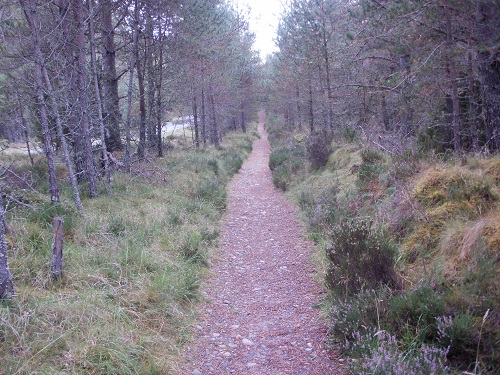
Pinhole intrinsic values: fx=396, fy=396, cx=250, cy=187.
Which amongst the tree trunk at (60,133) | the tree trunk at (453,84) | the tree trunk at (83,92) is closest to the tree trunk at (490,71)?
the tree trunk at (453,84)

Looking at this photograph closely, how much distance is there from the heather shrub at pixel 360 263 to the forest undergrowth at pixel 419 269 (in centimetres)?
1

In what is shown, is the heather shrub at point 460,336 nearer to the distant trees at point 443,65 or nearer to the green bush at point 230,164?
the distant trees at point 443,65

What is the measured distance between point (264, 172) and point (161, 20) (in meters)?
7.87

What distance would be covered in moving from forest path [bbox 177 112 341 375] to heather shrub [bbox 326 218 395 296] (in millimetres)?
506

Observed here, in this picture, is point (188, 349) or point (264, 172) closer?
point (188, 349)

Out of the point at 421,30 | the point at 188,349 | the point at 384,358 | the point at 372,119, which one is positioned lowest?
the point at 188,349

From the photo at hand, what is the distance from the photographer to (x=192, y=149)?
19.5 meters

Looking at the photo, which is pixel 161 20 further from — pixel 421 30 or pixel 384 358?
pixel 384 358

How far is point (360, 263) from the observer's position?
437 cm

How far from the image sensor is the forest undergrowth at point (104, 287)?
3.30 meters

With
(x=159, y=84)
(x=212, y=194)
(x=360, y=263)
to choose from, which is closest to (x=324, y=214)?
(x=360, y=263)

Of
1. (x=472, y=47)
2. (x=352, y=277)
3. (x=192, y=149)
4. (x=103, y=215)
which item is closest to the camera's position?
(x=352, y=277)

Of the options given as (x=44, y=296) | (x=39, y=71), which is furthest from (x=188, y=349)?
(x=39, y=71)

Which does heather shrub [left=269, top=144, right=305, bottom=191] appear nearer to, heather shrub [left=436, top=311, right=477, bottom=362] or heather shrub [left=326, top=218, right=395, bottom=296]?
heather shrub [left=326, top=218, right=395, bottom=296]
